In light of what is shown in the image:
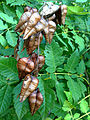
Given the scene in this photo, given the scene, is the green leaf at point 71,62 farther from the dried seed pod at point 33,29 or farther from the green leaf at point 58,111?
the dried seed pod at point 33,29

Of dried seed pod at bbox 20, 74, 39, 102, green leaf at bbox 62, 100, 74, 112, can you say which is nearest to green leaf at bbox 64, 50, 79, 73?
green leaf at bbox 62, 100, 74, 112

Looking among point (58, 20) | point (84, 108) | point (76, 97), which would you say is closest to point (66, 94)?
point (76, 97)

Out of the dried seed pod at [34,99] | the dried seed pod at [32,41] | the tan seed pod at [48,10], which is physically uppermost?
the tan seed pod at [48,10]

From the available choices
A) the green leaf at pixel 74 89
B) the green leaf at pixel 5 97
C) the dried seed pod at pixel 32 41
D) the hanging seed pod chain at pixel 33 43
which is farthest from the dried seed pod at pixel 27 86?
the green leaf at pixel 74 89

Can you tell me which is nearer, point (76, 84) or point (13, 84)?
point (13, 84)

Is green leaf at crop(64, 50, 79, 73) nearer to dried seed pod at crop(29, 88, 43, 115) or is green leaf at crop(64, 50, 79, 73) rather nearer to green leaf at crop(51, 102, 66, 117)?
green leaf at crop(51, 102, 66, 117)

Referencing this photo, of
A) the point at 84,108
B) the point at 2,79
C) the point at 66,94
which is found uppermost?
the point at 2,79

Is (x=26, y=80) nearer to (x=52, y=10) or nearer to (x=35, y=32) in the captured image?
(x=35, y=32)
